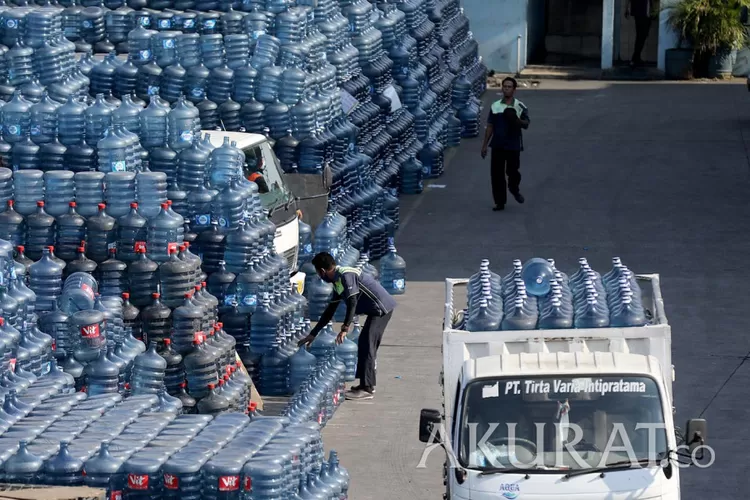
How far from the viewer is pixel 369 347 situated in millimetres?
15617

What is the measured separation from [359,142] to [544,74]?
16.1 m

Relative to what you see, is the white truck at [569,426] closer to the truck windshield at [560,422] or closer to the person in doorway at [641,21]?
the truck windshield at [560,422]

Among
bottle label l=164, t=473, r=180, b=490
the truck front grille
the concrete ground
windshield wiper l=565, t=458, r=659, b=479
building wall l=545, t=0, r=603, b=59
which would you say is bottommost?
building wall l=545, t=0, r=603, b=59

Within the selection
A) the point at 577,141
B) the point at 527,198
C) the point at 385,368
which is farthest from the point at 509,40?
the point at 385,368

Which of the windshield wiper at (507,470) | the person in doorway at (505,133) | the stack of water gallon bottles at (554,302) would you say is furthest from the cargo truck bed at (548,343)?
the person in doorway at (505,133)

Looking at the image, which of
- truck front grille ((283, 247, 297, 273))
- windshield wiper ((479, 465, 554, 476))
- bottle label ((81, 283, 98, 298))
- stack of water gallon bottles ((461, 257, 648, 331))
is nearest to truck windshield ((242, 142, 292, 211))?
truck front grille ((283, 247, 297, 273))

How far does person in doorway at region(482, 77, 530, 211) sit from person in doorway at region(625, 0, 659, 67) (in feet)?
49.0

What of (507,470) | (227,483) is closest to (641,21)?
(507,470)

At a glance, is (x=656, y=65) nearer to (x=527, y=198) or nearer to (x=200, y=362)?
(x=527, y=198)

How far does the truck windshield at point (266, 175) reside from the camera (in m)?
17.5

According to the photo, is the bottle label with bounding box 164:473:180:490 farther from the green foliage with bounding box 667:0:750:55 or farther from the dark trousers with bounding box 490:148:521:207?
the green foliage with bounding box 667:0:750:55

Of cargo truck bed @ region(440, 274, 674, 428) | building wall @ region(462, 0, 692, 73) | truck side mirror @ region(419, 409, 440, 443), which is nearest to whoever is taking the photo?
truck side mirror @ region(419, 409, 440, 443)

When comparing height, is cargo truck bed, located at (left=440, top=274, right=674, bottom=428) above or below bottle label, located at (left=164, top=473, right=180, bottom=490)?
above

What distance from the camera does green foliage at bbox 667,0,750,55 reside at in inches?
1393
